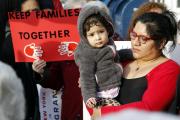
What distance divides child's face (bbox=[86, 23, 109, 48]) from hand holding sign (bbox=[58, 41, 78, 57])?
88 cm

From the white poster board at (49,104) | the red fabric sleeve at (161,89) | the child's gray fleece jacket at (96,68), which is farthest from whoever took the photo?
the white poster board at (49,104)

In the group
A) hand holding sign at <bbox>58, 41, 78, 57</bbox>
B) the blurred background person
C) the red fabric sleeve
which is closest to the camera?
the blurred background person

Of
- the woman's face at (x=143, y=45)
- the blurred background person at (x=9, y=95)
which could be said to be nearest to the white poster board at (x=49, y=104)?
the woman's face at (x=143, y=45)

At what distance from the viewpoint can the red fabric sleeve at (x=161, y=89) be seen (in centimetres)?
232

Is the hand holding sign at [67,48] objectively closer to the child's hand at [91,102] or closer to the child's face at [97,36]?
the child's face at [97,36]

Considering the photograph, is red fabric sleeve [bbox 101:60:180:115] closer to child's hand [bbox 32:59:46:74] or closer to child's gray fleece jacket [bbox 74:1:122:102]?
child's gray fleece jacket [bbox 74:1:122:102]

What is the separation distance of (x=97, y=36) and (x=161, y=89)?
24.2 inches

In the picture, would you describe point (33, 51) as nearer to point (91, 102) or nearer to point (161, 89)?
point (91, 102)

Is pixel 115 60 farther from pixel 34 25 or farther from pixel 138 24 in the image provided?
pixel 34 25

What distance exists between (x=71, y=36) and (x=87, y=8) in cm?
91

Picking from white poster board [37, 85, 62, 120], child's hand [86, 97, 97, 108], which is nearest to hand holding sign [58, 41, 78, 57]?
white poster board [37, 85, 62, 120]

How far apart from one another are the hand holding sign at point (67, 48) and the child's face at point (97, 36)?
0.88m

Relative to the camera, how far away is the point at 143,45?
2.50m

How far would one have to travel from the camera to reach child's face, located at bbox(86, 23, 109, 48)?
9.09 feet
